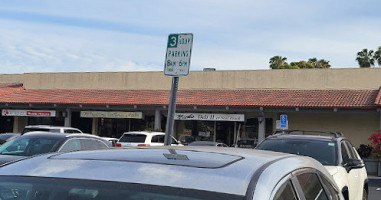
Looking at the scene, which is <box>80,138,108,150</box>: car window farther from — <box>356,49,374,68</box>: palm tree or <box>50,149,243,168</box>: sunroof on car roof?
<box>356,49,374,68</box>: palm tree

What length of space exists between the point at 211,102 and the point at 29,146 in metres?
18.1

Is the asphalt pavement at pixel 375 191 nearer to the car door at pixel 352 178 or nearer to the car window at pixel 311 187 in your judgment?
the car door at pixel 352 178

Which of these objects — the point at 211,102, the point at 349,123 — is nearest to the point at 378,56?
the point at 349,123

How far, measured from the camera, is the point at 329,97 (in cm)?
2669

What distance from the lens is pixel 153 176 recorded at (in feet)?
7.47

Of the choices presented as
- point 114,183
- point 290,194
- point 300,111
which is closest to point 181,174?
point 114,183

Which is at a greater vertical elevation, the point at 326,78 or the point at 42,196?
the point at 326,78

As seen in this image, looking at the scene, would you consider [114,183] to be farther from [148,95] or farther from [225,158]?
[148,95]

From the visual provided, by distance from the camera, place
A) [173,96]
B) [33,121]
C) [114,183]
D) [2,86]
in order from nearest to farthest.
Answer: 1. [114,183]
2. [173,96]
3. [33,121]
4. [2,86]

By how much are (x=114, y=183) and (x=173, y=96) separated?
15.8 feet

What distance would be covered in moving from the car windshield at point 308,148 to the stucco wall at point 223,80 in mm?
20884

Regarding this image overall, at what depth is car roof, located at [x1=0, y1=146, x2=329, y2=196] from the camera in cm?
223

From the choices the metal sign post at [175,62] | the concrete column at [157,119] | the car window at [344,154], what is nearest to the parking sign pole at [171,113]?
the metal sign post at [175,62]

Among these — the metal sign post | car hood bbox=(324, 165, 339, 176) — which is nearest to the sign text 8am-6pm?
the metal sign post
